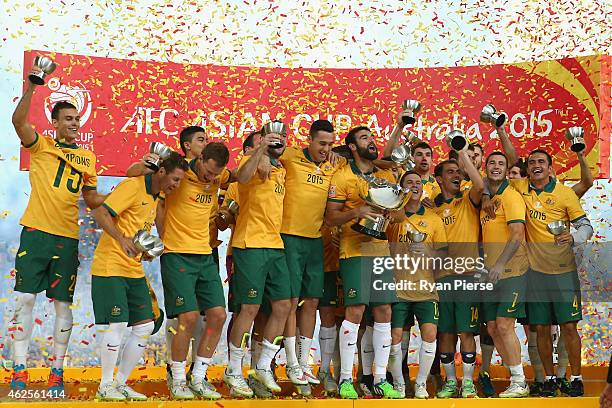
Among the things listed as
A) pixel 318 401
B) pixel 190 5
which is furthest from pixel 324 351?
pixel 190 5

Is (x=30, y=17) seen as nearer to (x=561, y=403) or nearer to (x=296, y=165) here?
(x=296, y=165)

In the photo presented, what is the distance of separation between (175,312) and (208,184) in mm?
1043

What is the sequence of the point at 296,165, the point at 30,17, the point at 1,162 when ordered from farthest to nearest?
the point at 1,162
the point at 30,17
the point at 296,165

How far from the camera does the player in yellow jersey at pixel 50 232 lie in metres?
6.89

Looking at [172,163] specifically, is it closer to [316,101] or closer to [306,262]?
[306,262]

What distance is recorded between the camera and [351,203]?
24.9ft

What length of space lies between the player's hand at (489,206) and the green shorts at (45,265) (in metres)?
3.50

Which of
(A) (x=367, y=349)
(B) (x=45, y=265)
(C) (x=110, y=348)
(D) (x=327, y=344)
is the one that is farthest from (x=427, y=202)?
(B) (x=45, y=265)

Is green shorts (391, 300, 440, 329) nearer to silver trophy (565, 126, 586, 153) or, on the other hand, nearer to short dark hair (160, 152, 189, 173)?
silver trophy (565, 126, 586, 153)

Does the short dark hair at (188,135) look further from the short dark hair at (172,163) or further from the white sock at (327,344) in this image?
the white sock at (327,344)

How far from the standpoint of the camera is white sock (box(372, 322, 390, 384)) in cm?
734

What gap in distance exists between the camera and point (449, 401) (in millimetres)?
7230

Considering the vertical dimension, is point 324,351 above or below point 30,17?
below

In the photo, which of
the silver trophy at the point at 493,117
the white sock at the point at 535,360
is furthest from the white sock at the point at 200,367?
the silver trophy at the point at 493,117
